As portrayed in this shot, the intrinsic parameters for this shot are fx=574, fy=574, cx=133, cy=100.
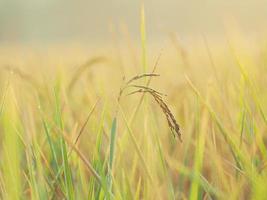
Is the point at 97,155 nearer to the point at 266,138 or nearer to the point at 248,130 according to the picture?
the point at 248,130

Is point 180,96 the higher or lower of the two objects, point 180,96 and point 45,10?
the lower

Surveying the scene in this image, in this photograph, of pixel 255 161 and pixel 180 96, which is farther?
pixel 180 96

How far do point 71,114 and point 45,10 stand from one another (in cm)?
3814

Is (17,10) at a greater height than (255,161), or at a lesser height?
greater

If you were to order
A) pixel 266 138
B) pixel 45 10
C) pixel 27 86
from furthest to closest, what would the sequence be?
1. pixel 45 10
2. pixel 27 86
3. pixel 266 138

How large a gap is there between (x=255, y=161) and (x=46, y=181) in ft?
0.88

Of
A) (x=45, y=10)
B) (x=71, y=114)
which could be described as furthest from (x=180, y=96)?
(x=45, y=10)

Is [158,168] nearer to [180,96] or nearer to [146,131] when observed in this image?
[146,131]

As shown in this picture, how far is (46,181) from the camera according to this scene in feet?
2.40

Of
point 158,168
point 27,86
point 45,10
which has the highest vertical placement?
point 45,10

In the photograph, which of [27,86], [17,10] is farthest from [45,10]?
[27,86]

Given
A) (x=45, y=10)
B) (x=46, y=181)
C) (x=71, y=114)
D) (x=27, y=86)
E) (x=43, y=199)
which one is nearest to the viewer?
(x=43, y=199)

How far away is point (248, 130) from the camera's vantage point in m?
0.76

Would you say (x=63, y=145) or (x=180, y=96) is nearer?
(x=63, y=145)
